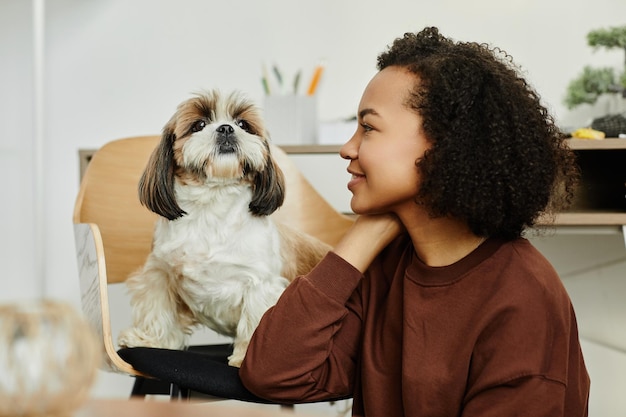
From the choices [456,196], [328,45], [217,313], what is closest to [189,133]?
[217,313]

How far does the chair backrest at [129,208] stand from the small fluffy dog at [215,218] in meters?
0.30

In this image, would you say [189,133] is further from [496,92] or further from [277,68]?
[277,68]

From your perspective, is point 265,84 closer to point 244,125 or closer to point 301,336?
point 244,125

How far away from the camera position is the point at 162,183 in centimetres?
138

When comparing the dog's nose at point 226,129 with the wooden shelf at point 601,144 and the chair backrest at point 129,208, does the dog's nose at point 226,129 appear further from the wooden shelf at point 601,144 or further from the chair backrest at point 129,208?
the wooden shelf at point 601,144

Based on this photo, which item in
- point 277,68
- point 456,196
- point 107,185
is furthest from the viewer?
point 277,68

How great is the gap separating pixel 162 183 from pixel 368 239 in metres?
0.45

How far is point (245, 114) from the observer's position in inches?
57.4

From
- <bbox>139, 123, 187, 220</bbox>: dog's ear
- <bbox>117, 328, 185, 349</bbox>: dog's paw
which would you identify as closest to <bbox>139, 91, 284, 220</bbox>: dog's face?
<bbox>139, 123, 187, 220</bbox>: dog's ear

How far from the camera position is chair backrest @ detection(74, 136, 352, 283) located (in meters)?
1.71

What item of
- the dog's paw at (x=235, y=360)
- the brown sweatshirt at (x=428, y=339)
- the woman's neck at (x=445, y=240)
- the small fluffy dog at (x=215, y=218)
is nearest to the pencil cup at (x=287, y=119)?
the small fluffy dog at (x=215, y=218)

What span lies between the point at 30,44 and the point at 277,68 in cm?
84

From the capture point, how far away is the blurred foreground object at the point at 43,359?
16.6 inches

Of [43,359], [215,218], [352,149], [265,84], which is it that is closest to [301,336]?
[352,149]
